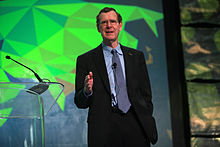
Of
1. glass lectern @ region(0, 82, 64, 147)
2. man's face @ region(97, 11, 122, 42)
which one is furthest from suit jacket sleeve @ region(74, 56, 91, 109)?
glass lectern @ region(0, 82, 64, 147)

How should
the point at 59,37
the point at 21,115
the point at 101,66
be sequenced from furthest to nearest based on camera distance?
1. the point at 59,37
2. the point at 101,66
3. the point at 21,115

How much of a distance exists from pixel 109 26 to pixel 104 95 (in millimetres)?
607

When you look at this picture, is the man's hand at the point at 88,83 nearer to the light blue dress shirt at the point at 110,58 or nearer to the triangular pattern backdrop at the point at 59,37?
the light blue dress shirt at the point at 110,58

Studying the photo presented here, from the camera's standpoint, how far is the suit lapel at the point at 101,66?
6.76ft

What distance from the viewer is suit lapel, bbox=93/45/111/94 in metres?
2.06

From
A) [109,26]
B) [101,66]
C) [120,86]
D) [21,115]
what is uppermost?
[109,26]

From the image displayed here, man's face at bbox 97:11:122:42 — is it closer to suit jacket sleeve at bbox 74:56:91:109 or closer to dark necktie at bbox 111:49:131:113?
dark necktie at bbox 111:49:131:113

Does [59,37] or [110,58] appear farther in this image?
[59,37]

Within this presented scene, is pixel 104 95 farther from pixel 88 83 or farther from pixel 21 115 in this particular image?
pixel 21 115

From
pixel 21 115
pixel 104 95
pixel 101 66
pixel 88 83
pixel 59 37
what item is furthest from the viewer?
pixel 59 37

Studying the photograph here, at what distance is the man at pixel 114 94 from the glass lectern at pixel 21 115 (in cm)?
39

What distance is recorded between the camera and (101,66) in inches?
84.9

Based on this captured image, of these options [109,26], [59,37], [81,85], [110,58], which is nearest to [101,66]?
[110,58]

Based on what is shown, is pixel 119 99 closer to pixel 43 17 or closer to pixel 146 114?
pixel 146 114
